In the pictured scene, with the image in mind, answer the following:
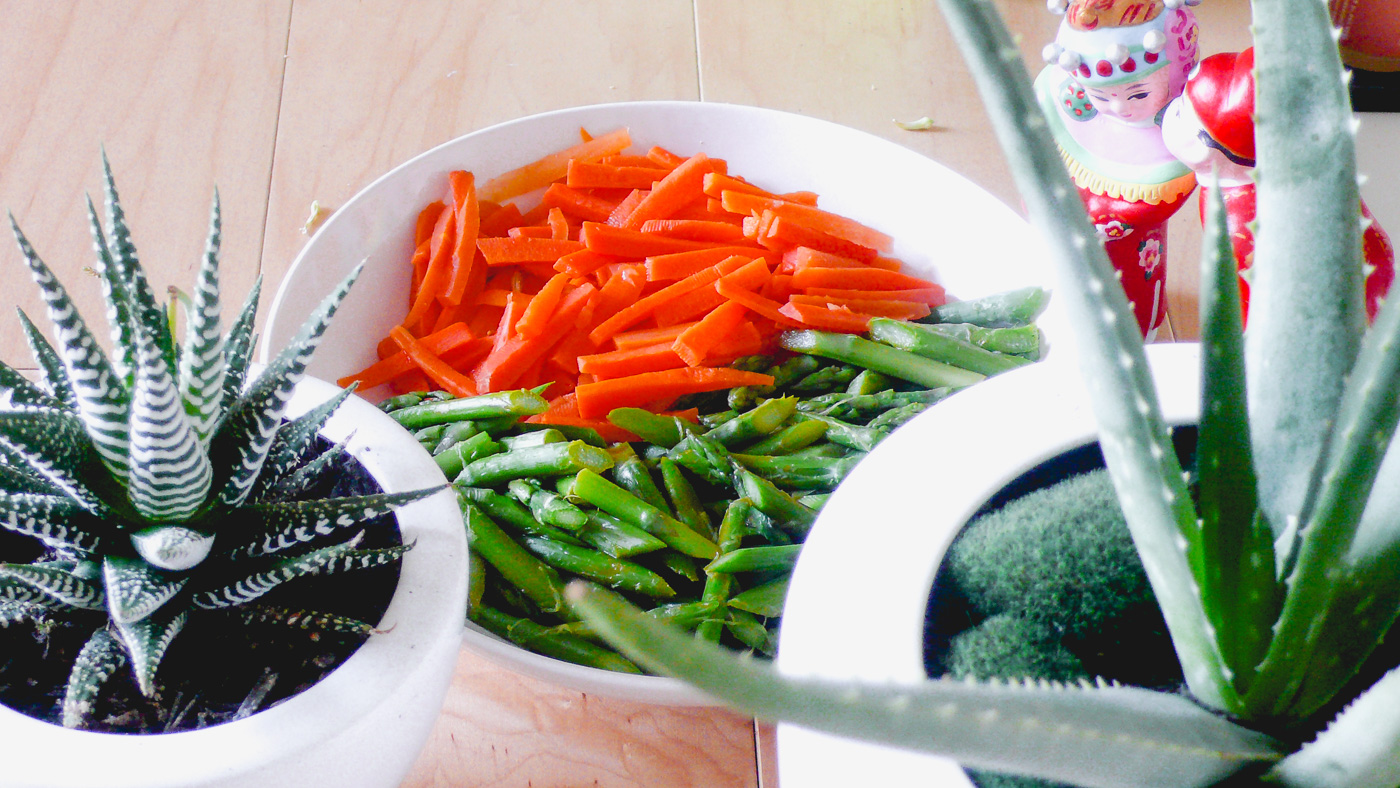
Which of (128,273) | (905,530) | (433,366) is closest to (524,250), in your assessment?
(433,366)

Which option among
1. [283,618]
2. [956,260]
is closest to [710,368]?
[956,260]

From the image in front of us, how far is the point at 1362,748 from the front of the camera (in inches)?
10.7

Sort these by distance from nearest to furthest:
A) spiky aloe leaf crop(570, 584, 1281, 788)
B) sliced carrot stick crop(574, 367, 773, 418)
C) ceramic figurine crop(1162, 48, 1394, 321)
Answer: spiky aloe leaf crop(570, 584, 1281, 788)
ceramic figurine crop(1162, 48, 1394, 321)
sliced carrot stick crop(574, 367, 773, 418)

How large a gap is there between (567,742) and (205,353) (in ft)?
1.48

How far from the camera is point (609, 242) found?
1.08 meters

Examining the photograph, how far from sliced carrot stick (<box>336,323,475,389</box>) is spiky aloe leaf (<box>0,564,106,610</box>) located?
0.53 meters

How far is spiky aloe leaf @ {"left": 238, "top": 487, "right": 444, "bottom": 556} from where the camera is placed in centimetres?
53

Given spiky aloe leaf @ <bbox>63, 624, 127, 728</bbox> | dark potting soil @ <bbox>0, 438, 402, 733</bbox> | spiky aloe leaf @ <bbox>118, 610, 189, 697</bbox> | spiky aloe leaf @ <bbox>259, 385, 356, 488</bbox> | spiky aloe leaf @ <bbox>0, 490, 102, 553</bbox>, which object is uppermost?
spiky aloe leaf @ <bbox>0, 490, 102, 553</bbox>

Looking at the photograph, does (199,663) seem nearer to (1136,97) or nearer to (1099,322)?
(1099,322)

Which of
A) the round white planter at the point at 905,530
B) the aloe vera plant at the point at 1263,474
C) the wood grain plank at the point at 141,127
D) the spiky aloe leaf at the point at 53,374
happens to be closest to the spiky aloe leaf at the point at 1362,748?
the aloe vera plant at the point at 1263,474

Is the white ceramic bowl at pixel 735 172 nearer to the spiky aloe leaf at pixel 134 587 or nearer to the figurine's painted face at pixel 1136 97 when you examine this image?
the figurine's painted face at pixel 1136 97

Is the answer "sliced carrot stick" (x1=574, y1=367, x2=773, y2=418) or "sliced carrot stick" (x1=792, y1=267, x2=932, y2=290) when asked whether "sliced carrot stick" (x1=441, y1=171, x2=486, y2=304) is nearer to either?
"sliced carrot stick" (x1=574, y1=367, x2=773, y2=418)

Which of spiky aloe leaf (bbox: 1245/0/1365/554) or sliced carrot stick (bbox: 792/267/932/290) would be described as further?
sliced carrot stick (bbox: 792/267/932/290)

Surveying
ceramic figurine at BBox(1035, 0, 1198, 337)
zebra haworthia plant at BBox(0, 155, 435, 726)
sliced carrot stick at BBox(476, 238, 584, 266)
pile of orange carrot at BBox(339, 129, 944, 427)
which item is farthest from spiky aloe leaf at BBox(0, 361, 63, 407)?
ceramic figurine at BBox(1035, 0, 1198, 337)
